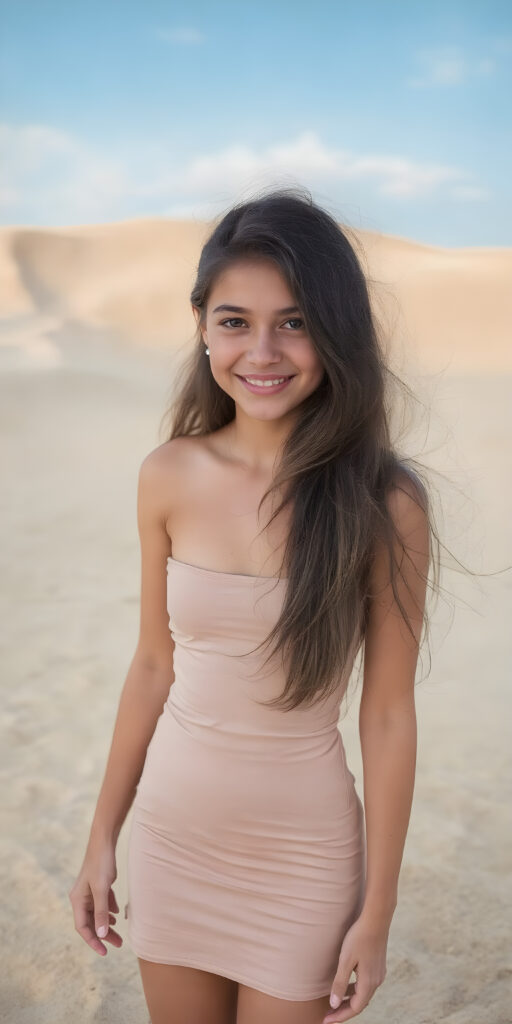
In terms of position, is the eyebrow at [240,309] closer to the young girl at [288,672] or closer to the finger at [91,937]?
the young girl at [288,672]

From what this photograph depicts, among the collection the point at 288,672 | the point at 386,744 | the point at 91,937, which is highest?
the point at 288,672

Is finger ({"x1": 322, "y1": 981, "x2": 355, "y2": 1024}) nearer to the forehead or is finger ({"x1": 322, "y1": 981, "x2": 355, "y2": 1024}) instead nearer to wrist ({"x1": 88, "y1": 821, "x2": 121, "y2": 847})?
wrist ({"x1": 88, "y1": 821, "x2": 121, "y2": 847})

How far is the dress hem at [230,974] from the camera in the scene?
6.02ft

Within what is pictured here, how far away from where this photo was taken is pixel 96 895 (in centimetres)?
210

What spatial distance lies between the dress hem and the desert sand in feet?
3.40

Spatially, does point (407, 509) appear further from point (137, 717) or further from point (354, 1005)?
point (354, 1005)

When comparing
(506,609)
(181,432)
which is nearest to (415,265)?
(506,609)

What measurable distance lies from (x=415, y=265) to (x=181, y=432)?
2433 centimetres

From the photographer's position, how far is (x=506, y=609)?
24.7ft

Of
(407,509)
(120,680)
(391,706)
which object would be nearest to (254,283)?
(407,509)

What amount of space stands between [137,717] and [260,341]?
87cm

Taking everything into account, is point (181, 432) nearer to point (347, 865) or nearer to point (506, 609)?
point (347, 865)

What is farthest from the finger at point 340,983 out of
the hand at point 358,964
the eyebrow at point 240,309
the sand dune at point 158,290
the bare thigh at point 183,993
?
the sand dune at point 158,290

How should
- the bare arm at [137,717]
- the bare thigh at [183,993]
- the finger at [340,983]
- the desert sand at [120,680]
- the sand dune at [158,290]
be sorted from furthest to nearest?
the sand dune at [158,290], the desert sand at [120,680], the bare arm at [137,717], the bare thigh at [183,993], the finger at [340,983]
